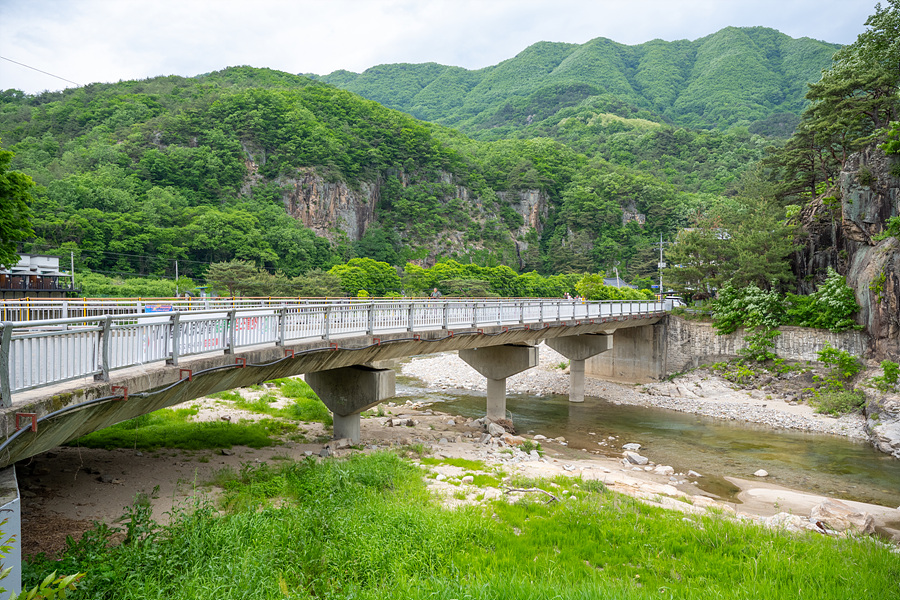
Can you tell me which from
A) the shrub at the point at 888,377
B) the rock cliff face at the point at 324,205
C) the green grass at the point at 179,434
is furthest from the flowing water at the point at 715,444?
the rock cliff face at the point at 324,205

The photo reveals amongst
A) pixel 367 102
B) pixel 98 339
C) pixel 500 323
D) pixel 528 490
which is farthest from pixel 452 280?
pixel 367 102

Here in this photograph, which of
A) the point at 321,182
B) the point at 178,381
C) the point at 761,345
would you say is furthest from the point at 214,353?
the point at 321,182

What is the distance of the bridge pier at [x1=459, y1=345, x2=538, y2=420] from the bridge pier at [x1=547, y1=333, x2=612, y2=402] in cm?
787

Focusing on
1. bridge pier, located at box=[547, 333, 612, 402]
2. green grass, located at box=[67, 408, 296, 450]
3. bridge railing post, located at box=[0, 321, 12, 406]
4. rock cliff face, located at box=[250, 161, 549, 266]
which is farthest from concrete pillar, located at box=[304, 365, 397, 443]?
rock cliff face, located at box=[250, 161, 549, 266]

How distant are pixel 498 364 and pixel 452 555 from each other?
16629 mm

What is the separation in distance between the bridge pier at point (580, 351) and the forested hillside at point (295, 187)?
170 feet

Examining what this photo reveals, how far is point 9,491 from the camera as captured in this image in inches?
228

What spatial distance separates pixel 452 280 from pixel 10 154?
5000 cm

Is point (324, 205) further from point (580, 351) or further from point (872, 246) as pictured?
point (872, 246)

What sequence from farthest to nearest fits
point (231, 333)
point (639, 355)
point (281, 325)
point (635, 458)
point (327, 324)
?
1. point (639, 355)
2. point (635, 458)
3. point (327, 324)
4. point (281, 325)
5. point (231, 333)

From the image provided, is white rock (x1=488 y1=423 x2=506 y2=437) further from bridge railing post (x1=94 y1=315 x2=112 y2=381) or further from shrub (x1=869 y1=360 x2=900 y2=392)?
shrub (x1=869 y1=360 x2=900 y2=392)

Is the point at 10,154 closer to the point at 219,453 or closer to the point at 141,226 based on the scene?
the point at 219,453

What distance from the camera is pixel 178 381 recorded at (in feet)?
29.7

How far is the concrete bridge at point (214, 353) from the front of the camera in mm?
6375
